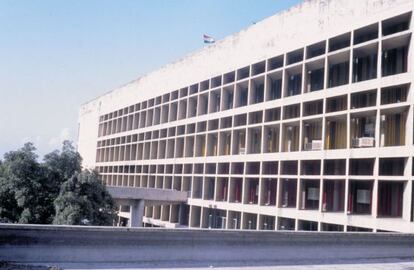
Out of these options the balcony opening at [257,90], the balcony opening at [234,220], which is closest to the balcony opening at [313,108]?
the balcony opening at [257,90]

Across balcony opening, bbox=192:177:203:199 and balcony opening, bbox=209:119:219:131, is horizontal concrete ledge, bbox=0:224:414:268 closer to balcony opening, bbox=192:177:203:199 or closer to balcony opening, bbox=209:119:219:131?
balcony opening, bbox=209:119:219:131

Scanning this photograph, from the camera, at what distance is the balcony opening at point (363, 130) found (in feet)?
76.5

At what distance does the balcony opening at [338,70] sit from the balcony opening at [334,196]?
5.99 metres

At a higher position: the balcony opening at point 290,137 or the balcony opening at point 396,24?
the balcony opening at point 396,24

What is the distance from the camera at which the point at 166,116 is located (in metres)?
44.4

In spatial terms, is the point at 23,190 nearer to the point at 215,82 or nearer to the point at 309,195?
the point at 309,195

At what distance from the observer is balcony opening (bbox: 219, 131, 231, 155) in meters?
34.9

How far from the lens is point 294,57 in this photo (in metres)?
29.3

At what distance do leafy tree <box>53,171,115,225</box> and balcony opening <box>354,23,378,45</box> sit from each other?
1603 cm

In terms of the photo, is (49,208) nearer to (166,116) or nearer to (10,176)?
(10,176)

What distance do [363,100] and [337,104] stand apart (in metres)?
1.76

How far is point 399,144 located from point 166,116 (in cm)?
2616

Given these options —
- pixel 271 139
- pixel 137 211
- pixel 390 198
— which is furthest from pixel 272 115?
pixel 137 211

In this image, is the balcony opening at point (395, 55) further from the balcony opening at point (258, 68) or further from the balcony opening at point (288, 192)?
the balcony opening at point (258, 68)
